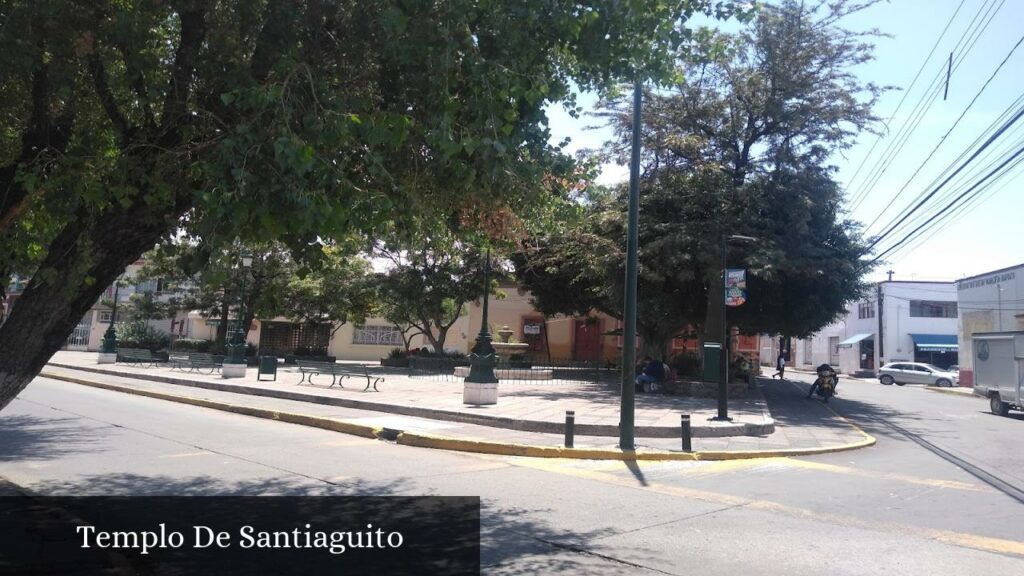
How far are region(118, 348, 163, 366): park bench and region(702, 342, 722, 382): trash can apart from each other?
25.2m

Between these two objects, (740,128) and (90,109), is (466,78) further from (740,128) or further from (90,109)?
(740,128)

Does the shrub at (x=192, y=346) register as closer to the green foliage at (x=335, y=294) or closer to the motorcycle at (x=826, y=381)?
the green foliage at (x=335, y=294)

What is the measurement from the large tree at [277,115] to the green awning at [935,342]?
52159 mm

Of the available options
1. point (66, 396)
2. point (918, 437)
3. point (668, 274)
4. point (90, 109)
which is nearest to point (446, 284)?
point (668, 274)

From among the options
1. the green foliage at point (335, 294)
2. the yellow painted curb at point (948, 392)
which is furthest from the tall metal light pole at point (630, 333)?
the yellow painted curb at point (948, 392)

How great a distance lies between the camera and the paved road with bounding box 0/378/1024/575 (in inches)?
233

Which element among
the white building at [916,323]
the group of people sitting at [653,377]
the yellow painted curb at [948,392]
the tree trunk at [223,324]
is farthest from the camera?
the white building at [916,323]

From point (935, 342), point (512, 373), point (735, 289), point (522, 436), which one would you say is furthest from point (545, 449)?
point (935, 342)

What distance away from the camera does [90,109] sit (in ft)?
26.9

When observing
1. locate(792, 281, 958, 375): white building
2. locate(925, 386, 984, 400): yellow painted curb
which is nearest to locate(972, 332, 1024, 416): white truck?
locate(925, 386, 984, 400): yellow painted curb

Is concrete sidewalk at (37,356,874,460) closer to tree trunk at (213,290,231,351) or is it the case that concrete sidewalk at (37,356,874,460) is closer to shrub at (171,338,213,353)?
tree trunk at (213,290,231,351)

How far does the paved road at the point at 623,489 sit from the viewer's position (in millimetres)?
5914

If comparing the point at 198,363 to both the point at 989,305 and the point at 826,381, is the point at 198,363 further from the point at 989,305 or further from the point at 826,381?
the point at 989,305

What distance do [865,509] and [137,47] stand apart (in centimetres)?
895
